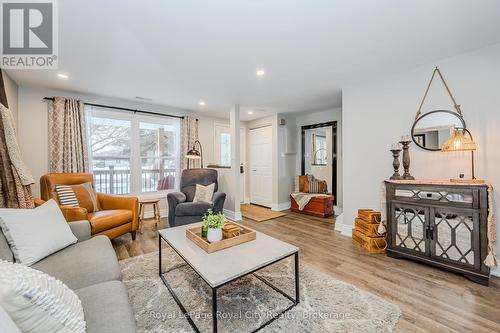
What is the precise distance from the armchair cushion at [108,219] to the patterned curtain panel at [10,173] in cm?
61

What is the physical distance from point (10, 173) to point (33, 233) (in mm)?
1349

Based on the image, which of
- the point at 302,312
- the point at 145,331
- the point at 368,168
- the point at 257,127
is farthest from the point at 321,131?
the point at 145,331

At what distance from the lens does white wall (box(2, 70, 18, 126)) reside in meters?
2.70

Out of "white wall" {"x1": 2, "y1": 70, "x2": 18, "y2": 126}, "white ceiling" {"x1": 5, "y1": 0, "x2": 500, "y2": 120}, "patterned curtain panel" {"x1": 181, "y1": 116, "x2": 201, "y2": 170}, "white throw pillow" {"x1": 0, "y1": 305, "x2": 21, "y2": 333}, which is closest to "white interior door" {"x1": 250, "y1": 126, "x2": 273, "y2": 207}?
"patterned curtain panel" {"x1": 181, "y1": 116, "x2": 201, "y2": 170}

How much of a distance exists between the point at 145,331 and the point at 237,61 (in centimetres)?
259

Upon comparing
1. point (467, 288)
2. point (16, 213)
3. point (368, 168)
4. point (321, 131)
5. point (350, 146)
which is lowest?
point (467, 288)

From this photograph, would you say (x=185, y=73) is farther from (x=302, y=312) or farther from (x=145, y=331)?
(x=302, y=312)

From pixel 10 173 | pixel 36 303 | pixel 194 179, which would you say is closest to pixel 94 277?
pixel 36 303

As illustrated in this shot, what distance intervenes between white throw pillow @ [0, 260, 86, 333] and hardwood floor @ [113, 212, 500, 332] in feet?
6.14

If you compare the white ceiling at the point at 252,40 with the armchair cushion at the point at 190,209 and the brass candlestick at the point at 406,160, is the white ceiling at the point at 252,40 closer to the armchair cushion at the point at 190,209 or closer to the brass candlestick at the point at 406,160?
the brass candlestick at the point at 406,160

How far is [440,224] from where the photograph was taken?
2.19 meters

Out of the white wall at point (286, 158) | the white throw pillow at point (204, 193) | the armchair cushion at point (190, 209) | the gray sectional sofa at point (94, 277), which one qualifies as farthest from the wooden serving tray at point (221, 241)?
the white wall at point (286, 158)

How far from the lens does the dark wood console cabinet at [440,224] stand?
198cm

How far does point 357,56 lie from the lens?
235cm
